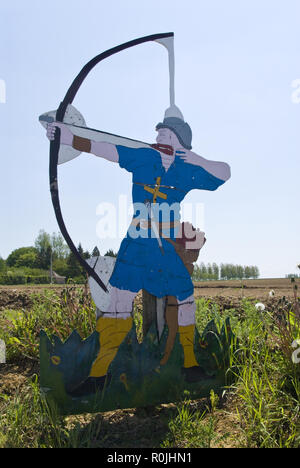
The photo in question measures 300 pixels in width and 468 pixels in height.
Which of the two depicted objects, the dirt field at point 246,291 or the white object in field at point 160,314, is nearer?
the white object in field at point 160,314

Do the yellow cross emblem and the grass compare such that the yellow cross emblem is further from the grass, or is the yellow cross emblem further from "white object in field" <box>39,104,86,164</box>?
the grass

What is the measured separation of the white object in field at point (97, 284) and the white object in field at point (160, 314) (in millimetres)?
533

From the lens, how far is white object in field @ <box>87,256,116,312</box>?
3242 mm

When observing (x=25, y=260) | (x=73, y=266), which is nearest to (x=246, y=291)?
(x=73, y=266)

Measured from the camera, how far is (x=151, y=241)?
352cm

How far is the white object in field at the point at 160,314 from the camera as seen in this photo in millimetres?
3580

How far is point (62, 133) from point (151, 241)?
3.81ft

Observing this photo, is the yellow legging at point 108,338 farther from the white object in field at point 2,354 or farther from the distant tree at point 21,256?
the distant tree at point 21,256

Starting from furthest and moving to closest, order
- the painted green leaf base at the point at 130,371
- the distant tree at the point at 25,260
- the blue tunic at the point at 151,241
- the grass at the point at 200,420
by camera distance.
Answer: the distant tree at the point at 25,260
the blue tunic at the point at 151,241
the painted green leaf base at the point at 130,371
the grass at the point at 200,420

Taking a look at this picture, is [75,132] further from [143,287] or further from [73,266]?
[73,266]

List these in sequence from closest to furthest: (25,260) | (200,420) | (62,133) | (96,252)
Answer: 1. (200,420)
2. (62,133)
3. (96,252)
4. (25,260)

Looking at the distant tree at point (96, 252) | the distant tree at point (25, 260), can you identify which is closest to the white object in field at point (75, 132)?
the distant tree at point (96, 252)

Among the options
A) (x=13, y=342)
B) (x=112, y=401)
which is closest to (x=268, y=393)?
(x=112, y=401)

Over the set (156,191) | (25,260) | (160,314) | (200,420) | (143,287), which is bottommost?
(200,420)
